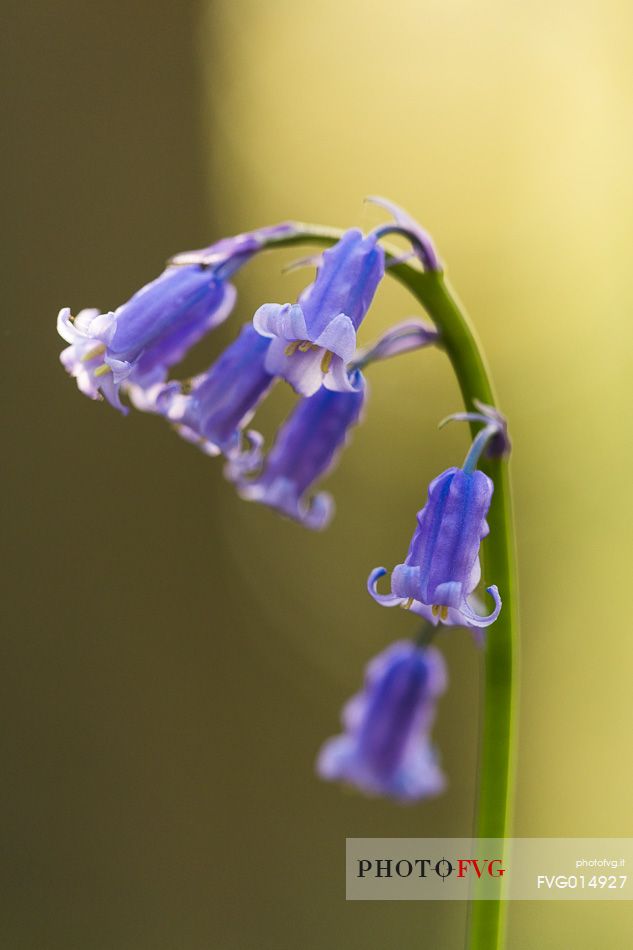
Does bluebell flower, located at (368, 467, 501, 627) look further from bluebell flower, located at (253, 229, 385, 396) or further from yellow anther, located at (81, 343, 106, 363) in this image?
yellow anther, located at (81, 343, 106, 363)

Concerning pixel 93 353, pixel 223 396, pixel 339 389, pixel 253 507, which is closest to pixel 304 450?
pixel 223 396

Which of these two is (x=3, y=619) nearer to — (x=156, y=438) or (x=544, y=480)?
(x=156, y=438)

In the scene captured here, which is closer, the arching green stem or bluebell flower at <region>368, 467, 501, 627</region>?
bluebell flower at <region>368, 467, 501, 627</region>

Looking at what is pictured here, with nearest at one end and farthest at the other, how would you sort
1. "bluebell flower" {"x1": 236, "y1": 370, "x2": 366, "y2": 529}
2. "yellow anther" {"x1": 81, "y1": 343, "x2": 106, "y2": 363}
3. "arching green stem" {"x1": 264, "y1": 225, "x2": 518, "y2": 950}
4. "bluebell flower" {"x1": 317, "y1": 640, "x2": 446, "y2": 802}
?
1. "arching green stem" {"x1": 264, "y1": 225, "x2": 518, "y2": 950}
2. "yellow anther" {"x1": 81, "y1": 343, "x2": 106, "y2": 363}
3. "bluebell flower" {"x1": 236, "y1": 370, "x2": 366, "y2": 529}
4. "bluebell flower" {"x1": 317, "y1": 640, "x2": 446, "y2": 802}

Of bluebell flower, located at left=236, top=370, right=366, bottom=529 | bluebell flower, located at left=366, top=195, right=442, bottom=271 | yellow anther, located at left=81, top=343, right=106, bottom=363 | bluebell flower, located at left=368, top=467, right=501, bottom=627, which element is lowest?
bluebell flower, located at left=368, top=467, right=501, bottom=627

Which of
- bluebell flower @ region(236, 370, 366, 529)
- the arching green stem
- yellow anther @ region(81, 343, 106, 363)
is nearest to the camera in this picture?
the arching green stem

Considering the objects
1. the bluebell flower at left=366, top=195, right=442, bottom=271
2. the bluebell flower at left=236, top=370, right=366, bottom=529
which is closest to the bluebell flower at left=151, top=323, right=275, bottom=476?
the bluebell flower at left=236, top=370, right=366, bottom=529

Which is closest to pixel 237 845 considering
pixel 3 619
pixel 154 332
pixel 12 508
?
pixel 3 619
